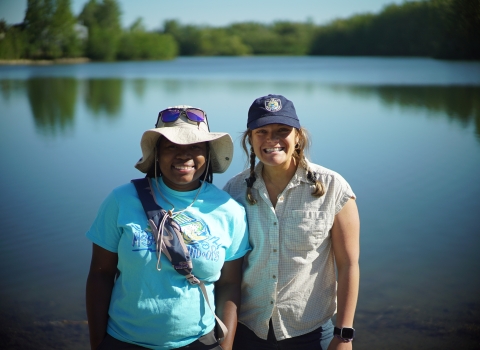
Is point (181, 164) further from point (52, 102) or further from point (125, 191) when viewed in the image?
point (52, 102)

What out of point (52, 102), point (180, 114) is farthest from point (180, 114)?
point (52, 102)

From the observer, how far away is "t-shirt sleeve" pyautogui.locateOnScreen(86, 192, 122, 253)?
2146 millimetres

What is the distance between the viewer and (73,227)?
25.3ft

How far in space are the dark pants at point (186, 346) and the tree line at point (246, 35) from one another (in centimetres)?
612

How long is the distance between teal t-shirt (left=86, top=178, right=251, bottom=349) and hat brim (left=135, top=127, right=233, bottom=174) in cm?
24

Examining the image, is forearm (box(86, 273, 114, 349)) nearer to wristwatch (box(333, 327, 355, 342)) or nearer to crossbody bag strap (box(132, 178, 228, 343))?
crossbody bag strap (box(132, 178, 228, 343))

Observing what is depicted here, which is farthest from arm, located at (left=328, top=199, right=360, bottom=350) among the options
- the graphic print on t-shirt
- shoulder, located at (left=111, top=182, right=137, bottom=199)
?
shoulder, located at (left=111, top=182, right=137, bottom=199)

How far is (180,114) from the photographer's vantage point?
7.88 ft

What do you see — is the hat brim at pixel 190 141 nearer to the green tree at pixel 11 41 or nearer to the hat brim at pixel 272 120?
the hat brim at pixel 272 120

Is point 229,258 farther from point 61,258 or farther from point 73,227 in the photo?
point 73,227

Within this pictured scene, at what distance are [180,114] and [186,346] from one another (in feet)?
3.32

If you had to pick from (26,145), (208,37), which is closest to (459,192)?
(26,145)

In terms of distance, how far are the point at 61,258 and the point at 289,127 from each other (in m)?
5.13

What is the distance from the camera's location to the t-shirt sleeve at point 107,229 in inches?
84.5
